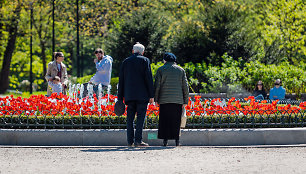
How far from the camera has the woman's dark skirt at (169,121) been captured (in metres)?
10.6

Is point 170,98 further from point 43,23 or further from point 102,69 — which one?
point 43,23

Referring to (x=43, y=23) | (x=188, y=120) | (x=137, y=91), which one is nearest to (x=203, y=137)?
(x=188, y=120)

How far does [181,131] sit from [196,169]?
9.23ft

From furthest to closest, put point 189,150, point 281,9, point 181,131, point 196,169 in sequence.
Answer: point 281,9 → point 181,131 → point 189,150 → point 196,169

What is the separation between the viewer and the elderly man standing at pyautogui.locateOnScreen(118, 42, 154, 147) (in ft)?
34.6

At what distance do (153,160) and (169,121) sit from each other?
A: 182 cm

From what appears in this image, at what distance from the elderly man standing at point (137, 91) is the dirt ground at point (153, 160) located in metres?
0.33

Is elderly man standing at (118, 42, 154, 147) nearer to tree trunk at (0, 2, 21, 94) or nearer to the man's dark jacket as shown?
the man's dark jacket

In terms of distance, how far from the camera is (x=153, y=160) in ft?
29.3

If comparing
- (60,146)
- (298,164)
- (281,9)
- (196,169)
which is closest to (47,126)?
(60,146)

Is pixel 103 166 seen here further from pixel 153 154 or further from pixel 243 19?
pixel 243 19

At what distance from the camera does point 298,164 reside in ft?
27.9

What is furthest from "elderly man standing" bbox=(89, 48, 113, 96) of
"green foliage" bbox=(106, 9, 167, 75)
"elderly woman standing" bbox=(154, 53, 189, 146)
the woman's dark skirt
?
"green foliage" bbox=(106, 9, 167, 75)

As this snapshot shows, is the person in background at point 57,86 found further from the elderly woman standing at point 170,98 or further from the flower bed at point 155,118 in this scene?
the elderly woman standing at point 170,98
